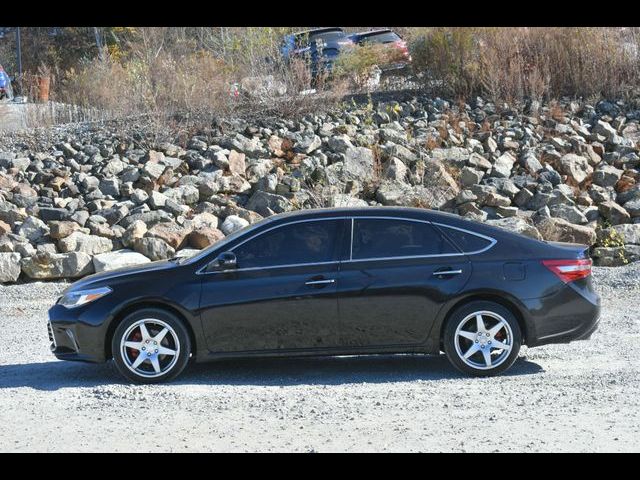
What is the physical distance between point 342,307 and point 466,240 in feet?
4.04

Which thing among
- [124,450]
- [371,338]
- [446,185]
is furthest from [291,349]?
[446,185]

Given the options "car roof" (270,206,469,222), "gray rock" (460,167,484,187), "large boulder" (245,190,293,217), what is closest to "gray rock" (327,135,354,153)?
"gray rock" (460,167,484,187)

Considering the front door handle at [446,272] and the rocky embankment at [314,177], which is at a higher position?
the rocky embankment at [314,177]

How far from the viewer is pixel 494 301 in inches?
337

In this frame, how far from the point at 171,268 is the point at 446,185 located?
376 inches

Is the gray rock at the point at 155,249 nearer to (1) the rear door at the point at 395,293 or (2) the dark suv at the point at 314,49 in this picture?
(1) the rear door at the point at 395,293

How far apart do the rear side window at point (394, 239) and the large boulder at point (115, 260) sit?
6.37 meters

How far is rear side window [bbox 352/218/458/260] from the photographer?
341 inches

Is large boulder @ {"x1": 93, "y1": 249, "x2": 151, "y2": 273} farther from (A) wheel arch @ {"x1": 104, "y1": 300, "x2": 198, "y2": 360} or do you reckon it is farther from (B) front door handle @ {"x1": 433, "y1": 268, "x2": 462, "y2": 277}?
(B) front door handle @ {"x1": 433, "y1": 268, "x2": 462, "y2": 277}

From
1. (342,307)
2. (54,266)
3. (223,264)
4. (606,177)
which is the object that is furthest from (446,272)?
(606,177)

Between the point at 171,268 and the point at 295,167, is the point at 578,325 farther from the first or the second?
the point at 295,167

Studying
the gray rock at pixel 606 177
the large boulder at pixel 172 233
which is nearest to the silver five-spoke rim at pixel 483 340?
the large boulder at pixel 172 233

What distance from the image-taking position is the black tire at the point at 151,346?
8492mm

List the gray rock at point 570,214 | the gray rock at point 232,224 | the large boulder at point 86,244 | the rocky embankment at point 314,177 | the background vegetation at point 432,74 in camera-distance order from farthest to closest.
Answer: the background vegetation at point 432,74 < the gray rock at point 570,214 < the gray rock at point 232,224 < the rocky embankment at point 314,177 < the large boulder at point 86,244
